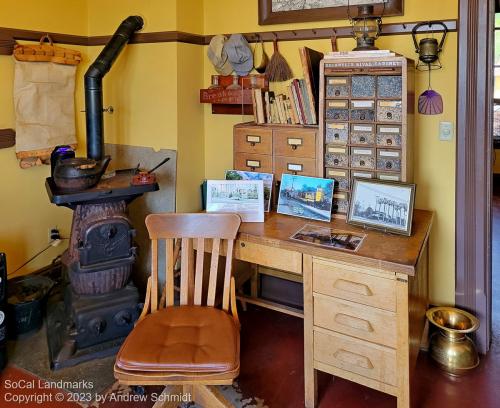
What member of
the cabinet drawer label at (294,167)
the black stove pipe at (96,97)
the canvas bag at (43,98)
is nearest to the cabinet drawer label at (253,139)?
the cabinet drawer label at (294,167)

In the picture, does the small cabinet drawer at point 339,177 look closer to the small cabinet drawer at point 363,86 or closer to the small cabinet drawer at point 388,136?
the small cabinet drawer at point 388,136

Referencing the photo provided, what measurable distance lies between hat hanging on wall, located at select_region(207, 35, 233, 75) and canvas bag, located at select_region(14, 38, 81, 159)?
36.7 inches

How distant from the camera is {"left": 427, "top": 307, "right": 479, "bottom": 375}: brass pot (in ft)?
7.10

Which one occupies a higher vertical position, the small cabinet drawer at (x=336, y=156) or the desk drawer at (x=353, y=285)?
the small cabinet drawer at (x=336, y=156)

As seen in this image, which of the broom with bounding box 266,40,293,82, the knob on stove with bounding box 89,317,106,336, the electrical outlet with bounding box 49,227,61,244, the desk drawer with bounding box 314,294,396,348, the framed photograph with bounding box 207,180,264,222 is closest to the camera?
the desk drawer with bounding box 314,294,396,348

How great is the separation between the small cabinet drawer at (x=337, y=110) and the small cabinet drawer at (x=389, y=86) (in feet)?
0.54

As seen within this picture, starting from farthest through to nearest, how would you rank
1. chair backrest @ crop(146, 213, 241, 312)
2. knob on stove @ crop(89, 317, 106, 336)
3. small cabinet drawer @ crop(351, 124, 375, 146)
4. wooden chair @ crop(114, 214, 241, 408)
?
knob on stove @ crop(89, 317, 106, 336) < small cabinet drawer @ crop(351, 124, 375, 146) < chair backrest @ crop(146, 213, 241, 312) < wooden chair @ crop(114, 214, 241, 408)

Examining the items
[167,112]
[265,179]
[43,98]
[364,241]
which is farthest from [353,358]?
[43,98]

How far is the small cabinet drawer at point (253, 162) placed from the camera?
2.42 meters

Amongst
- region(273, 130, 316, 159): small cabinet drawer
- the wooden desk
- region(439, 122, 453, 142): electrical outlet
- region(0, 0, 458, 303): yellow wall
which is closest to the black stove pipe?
region(0, 0, 458, 303): yellow wall

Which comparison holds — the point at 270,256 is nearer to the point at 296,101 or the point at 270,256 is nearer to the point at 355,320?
the point at 355,320

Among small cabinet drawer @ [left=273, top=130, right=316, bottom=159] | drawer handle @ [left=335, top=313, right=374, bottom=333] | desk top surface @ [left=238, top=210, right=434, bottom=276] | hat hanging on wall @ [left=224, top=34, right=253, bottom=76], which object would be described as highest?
hat hanging on wall @ [left=224, top=34, right=253, bottom=76]

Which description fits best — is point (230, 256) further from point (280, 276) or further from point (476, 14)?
point (476, 14)

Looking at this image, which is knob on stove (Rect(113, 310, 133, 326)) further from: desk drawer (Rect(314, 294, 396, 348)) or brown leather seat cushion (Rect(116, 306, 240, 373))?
desk drawer (Rect(314, 294, 396, 348))
